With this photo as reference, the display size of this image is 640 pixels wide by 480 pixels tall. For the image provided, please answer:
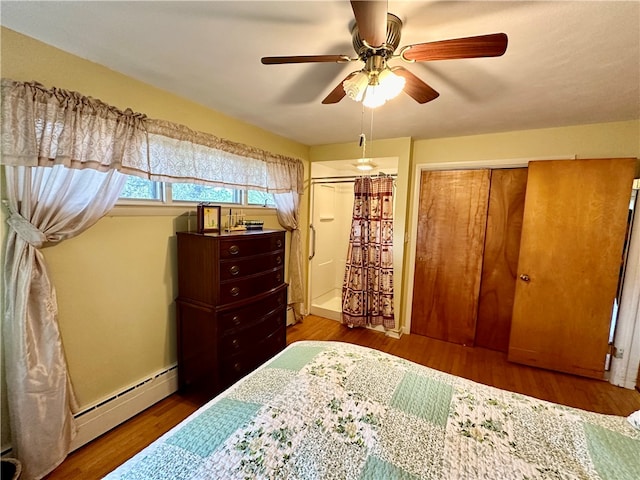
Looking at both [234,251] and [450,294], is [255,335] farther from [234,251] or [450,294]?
[450,294]

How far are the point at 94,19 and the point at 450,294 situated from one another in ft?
11.7

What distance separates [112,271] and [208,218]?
71 cm

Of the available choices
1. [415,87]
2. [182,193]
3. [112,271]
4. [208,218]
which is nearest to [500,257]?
[415,87]

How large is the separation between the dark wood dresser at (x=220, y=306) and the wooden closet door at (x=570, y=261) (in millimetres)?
2454

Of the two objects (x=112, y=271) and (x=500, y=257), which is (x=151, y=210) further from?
(x=500, y=257)

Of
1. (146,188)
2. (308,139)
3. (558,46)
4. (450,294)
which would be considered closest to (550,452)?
(558,46)

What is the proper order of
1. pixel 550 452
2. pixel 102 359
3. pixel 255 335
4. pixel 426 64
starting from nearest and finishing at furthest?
pixel 550 452
pixel 426 64
pixel 102 359
pixel 255 335

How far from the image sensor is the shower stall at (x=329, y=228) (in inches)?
144

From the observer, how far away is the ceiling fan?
3.02 ft

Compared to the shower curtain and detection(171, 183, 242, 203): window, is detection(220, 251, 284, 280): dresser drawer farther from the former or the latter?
the shower curtain

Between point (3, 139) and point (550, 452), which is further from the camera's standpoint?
point (3, 139)

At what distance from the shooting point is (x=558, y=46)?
130 cm

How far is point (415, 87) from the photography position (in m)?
1.35

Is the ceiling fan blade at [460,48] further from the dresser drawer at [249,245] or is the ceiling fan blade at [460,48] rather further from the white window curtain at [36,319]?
the white window curtain at [36,319]
